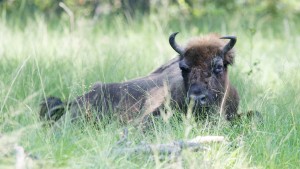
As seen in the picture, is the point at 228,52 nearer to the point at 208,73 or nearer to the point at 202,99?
the point at 208,73

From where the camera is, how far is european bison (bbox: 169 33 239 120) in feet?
23.6

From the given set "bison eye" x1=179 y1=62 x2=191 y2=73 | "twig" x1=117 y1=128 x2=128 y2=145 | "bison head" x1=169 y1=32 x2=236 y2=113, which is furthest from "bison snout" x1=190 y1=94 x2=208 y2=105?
"twig" x1=117 y1=128 x2=128 y2=145

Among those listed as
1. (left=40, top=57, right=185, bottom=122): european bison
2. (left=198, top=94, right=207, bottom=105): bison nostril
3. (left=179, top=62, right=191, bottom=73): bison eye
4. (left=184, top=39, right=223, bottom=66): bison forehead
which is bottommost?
(left=40, top=57, right=185, bottom=122): european bison

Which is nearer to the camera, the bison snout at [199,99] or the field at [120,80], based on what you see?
the field at [120,80]

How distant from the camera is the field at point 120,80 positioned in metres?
5.43

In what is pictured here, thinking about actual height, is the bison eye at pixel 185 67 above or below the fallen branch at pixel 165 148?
above

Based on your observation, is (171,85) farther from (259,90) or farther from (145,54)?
(145,54)

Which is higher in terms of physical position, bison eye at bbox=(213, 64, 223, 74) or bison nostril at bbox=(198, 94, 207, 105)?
bison eye at bbox=(213, 64, 223, 74)

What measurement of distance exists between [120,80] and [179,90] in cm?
147

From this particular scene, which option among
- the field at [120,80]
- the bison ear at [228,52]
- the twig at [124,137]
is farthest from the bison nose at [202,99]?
the twig at [124,137]

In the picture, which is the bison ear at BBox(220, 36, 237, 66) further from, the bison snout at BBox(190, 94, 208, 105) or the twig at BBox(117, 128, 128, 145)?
the twig at BBox(117, 128, 128, 145)

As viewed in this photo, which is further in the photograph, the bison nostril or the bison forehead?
the bison forehead

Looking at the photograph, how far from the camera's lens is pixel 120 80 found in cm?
908

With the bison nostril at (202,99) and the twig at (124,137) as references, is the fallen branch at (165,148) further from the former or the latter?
A: the bison nostril at (202,99)
